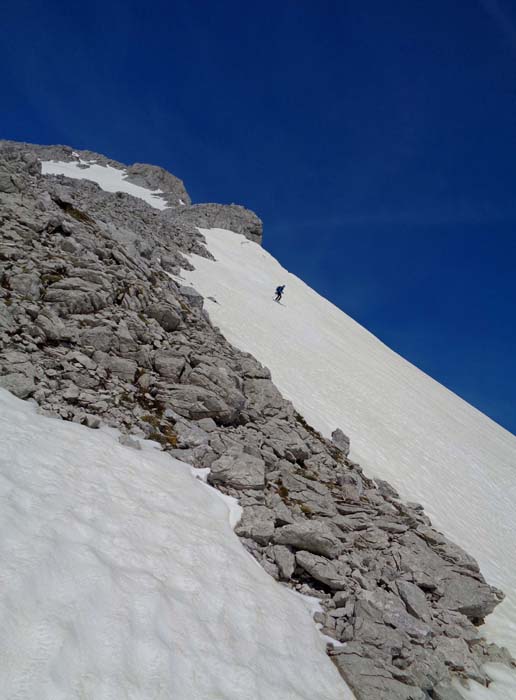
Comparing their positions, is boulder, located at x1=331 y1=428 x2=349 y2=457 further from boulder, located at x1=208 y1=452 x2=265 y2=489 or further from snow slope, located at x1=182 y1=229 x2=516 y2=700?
boulder, located at x1=208 y1=452 x2=265 y2=489

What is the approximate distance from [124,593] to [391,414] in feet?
76.2

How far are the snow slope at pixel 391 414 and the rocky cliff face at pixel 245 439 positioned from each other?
1664 millimetres

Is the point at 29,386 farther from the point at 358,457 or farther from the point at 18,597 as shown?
the point at 358,457

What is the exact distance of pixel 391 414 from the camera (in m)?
25.9

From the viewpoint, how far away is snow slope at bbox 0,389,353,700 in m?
4.07

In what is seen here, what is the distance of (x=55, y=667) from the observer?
12.6ft

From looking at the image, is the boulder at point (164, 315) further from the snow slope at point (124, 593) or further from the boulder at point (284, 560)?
the boulder at point (284, 560)

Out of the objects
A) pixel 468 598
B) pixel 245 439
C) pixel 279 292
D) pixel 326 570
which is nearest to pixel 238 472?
pixel 245 439

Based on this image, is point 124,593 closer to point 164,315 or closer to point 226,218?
point 164,315

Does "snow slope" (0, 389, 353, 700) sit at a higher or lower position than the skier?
lower

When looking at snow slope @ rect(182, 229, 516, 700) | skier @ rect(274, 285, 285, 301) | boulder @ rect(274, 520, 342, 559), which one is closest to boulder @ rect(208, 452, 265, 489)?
boulder @ rect(274, 520, 342, 559)

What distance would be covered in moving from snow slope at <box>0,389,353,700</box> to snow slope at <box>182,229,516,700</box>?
463 centimetres

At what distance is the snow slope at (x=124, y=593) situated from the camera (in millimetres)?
4066

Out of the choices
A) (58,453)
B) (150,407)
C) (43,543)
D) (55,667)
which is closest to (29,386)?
(58,453)
